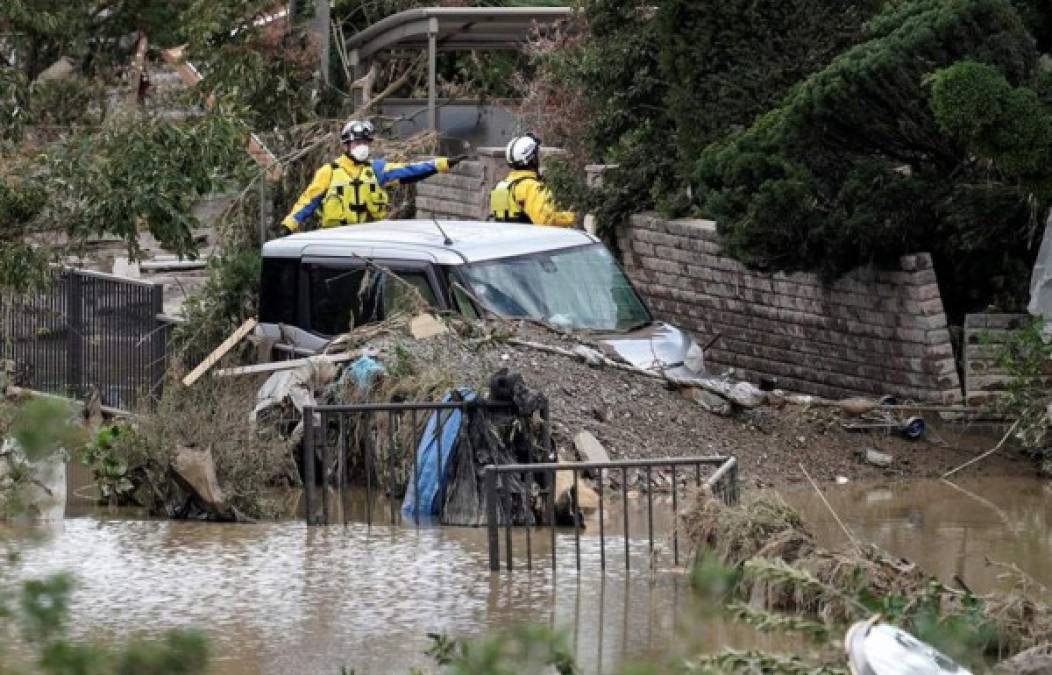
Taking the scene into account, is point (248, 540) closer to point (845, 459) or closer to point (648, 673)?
point (845, 459)

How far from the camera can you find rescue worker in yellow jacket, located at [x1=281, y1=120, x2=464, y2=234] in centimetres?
1780

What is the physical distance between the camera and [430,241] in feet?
50.3

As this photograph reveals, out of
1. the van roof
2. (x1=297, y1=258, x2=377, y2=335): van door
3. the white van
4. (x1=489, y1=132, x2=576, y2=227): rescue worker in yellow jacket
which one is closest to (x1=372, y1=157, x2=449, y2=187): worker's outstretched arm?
(x1=489, y1=132, x2=576, y2=227): rescue worker in yellow jacket

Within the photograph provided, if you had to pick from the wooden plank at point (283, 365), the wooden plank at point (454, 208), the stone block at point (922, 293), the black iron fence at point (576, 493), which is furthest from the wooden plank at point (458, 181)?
the black iron fence at point (576, 493)

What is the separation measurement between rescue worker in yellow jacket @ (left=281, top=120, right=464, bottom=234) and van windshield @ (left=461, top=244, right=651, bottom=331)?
2762 millimetres

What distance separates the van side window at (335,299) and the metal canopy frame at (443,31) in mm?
6677

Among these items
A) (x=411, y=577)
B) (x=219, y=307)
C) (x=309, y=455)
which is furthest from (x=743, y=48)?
(x=411, y=577)

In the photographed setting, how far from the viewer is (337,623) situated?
9.93 m

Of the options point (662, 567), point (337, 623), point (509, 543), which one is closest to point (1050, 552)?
point (662, 567)

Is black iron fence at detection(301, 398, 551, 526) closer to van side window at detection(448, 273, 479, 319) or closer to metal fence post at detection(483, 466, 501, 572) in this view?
van side window at detection(448, 273, 479, 319)

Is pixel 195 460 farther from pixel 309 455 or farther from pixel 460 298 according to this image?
pixel 460 298

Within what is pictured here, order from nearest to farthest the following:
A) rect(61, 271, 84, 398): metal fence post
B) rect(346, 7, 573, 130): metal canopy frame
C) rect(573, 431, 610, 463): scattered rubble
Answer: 1. rect(573, 431, 610, 463): scattered rubble
2. rect(61, 271, 84, 398): metal fence post
3. rect(346, 7, 573, 130): metal canopy frame

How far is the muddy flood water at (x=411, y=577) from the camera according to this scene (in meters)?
9.38

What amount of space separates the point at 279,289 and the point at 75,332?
2995 mm
